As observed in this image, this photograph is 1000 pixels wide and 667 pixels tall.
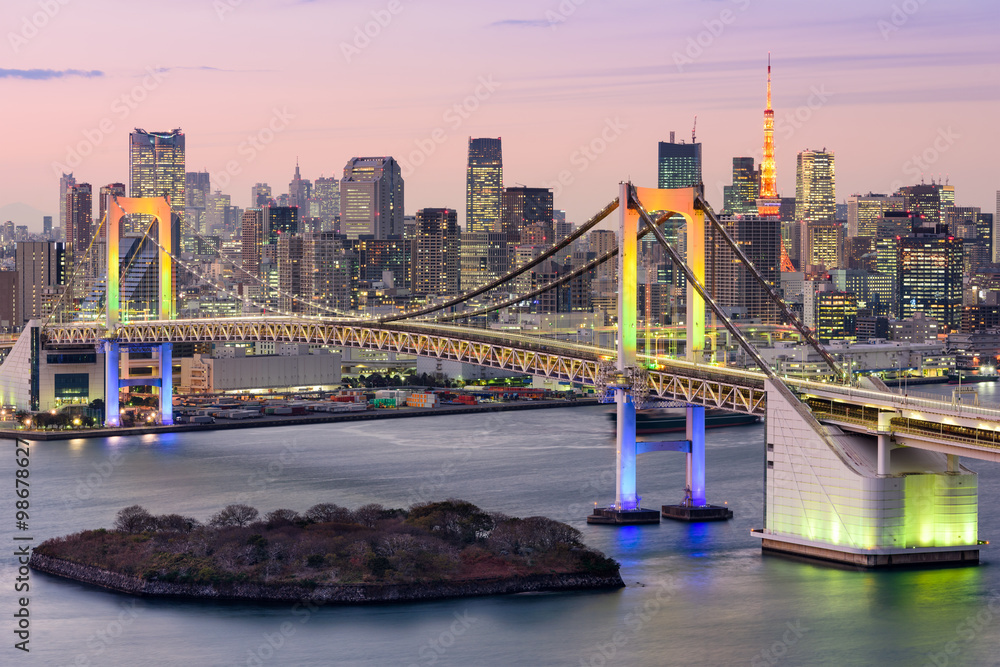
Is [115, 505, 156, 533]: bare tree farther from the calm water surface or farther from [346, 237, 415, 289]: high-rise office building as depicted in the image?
[346, 237, 415, 289]: high-rise office building

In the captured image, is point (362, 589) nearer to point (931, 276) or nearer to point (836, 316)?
point (836, 316)

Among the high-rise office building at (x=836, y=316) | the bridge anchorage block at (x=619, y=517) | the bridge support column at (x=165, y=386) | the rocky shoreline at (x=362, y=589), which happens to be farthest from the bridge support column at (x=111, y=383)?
the high-rise office building at (x=836, y=316)

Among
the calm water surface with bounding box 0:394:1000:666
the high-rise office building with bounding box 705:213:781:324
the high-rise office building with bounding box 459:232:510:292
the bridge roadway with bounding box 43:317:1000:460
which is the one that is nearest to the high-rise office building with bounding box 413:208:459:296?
the high-rise office building with bounding box 459:232:510:292

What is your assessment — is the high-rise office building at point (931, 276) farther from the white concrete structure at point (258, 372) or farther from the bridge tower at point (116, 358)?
the bridge tower at point (116, 358)

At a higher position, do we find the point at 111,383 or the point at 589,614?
the point at 111,383

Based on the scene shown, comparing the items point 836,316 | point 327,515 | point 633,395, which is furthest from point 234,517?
point 836,316

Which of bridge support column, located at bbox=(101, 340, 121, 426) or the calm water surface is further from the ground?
bridge support column, located at bbox=(101, 340, 121, 426)
